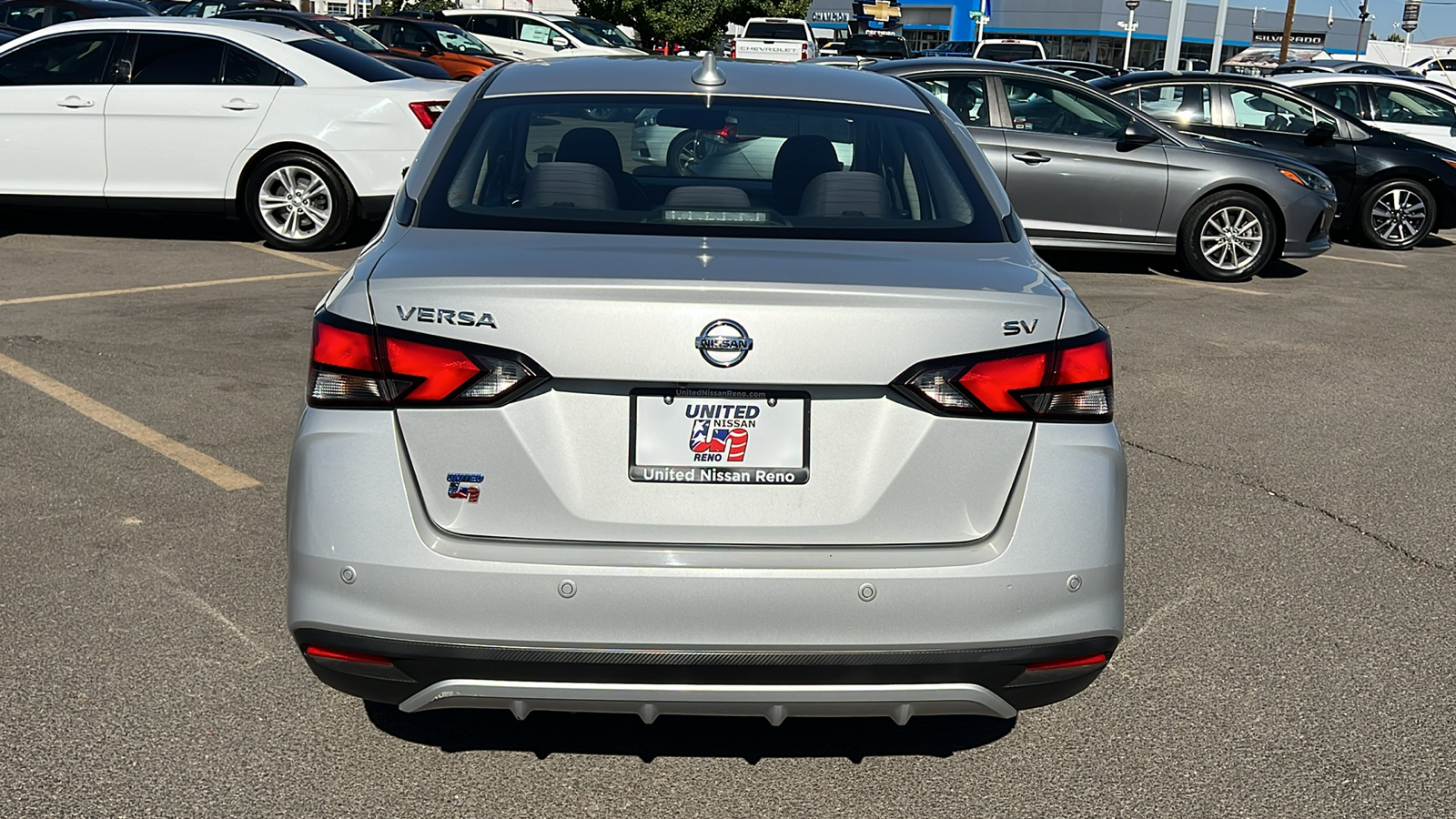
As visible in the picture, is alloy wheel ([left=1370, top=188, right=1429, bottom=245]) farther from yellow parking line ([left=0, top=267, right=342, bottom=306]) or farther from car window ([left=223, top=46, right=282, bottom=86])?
car window ([left=223, top=46, right=282, bottom=86])

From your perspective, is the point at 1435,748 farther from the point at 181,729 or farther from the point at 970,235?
the point at 181,729

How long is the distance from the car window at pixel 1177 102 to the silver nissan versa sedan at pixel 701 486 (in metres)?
11.0

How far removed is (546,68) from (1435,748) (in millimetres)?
3014

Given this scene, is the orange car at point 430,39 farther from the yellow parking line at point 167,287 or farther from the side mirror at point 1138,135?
the side mirror at point 1138,135

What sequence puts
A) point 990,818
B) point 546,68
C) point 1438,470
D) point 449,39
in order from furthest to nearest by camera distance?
point 449,39 → point 1438,470 → point 546,68 → point 990,818

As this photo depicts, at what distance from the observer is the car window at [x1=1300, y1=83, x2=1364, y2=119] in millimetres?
15680

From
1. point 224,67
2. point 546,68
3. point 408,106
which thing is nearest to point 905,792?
point 546,68

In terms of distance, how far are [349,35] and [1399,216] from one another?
13.3 meters

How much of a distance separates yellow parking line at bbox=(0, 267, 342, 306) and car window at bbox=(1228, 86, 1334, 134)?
8.52 metres

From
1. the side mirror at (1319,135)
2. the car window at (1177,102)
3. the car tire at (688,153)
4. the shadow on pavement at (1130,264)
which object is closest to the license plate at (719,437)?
the car tire at (688,153)

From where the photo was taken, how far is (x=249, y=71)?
1050 cm

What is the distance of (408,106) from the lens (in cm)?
1042

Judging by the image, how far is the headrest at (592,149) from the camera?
3668mm

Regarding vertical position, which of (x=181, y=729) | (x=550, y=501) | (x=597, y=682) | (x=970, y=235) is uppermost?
(x=970, y=235)
